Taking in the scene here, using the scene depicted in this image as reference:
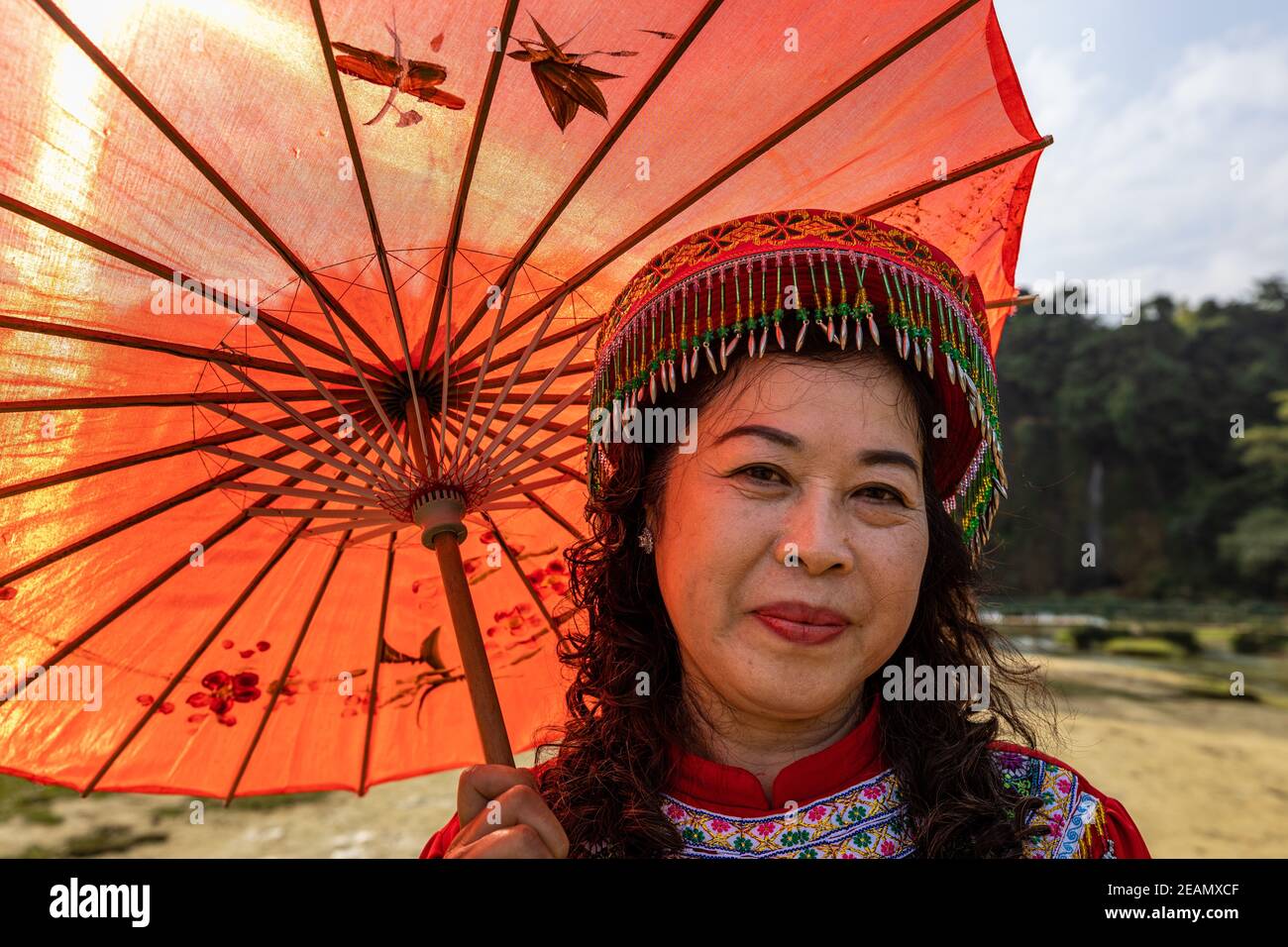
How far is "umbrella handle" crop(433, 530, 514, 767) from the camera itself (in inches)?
79.7

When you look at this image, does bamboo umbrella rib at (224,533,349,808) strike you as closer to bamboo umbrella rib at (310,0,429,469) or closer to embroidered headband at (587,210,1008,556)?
bamboo umbrella rib at (310,0,429,469)

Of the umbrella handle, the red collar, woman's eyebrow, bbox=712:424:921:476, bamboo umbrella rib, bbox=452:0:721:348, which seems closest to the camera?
woman's eyebrow, bbox=712:424:921:476

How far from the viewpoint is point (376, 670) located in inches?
106

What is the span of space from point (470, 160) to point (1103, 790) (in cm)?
838

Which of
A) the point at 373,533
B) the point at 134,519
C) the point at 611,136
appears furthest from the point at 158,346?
the point at 611,136

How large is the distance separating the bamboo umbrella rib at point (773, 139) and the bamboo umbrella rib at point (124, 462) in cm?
80

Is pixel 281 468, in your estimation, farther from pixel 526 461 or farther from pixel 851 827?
pixel 851 827

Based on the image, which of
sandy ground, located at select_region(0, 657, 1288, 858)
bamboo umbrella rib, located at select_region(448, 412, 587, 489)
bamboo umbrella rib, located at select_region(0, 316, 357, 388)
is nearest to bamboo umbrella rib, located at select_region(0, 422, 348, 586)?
bamboo umbrella rib, located at select_region(0, 316, 357, 388)

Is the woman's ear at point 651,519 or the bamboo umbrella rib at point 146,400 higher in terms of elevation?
the bamboo umbrella rib at point 146,400

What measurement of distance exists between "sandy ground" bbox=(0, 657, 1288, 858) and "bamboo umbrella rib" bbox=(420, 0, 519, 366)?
5.98 metres

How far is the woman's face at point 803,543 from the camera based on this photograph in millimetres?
1649

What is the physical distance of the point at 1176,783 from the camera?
32.0 ft

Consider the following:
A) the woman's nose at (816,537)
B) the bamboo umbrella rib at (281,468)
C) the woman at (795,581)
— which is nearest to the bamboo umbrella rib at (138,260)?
the bamboo umbrella rib at (281,468)

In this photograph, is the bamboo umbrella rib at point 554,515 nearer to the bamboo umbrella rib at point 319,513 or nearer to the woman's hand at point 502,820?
the bamboo umbrella rib at point 319,513
